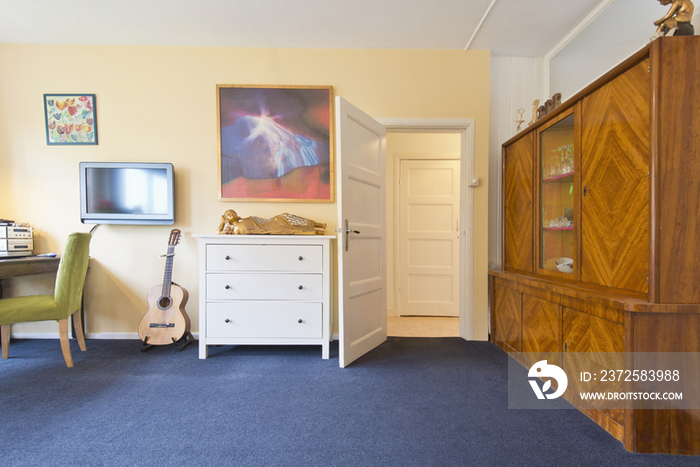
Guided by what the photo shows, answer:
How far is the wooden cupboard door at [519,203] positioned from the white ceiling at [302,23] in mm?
949

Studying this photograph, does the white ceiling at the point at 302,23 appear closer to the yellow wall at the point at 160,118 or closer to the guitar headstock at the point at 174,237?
the yellow wall at the point at 160,118

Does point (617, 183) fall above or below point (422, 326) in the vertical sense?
above

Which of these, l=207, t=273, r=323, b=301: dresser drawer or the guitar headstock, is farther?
the guitar headstock

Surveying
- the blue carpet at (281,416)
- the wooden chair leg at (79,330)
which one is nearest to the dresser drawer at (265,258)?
the blue carpet at (281,416)

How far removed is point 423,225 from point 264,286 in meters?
2.31

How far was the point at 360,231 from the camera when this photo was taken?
8.38 feet

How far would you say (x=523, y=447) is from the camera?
56.9 inches

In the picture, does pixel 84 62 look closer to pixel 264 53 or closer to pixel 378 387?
pixel 264 53

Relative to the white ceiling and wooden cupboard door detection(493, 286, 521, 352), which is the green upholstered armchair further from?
wooden cupboard door detection(493, 286, 521, 352)

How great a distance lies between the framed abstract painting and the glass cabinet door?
5.42 feet

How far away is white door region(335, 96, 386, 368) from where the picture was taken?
235cm

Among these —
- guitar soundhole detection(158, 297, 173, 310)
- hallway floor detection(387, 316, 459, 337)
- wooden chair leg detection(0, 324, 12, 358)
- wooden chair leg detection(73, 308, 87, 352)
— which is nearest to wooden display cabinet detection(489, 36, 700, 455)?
hallway floor detection(387, 316, 459, 337)

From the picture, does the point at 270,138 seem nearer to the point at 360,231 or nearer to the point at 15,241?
the point at 360,231

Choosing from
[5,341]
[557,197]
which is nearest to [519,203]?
[557,197]
